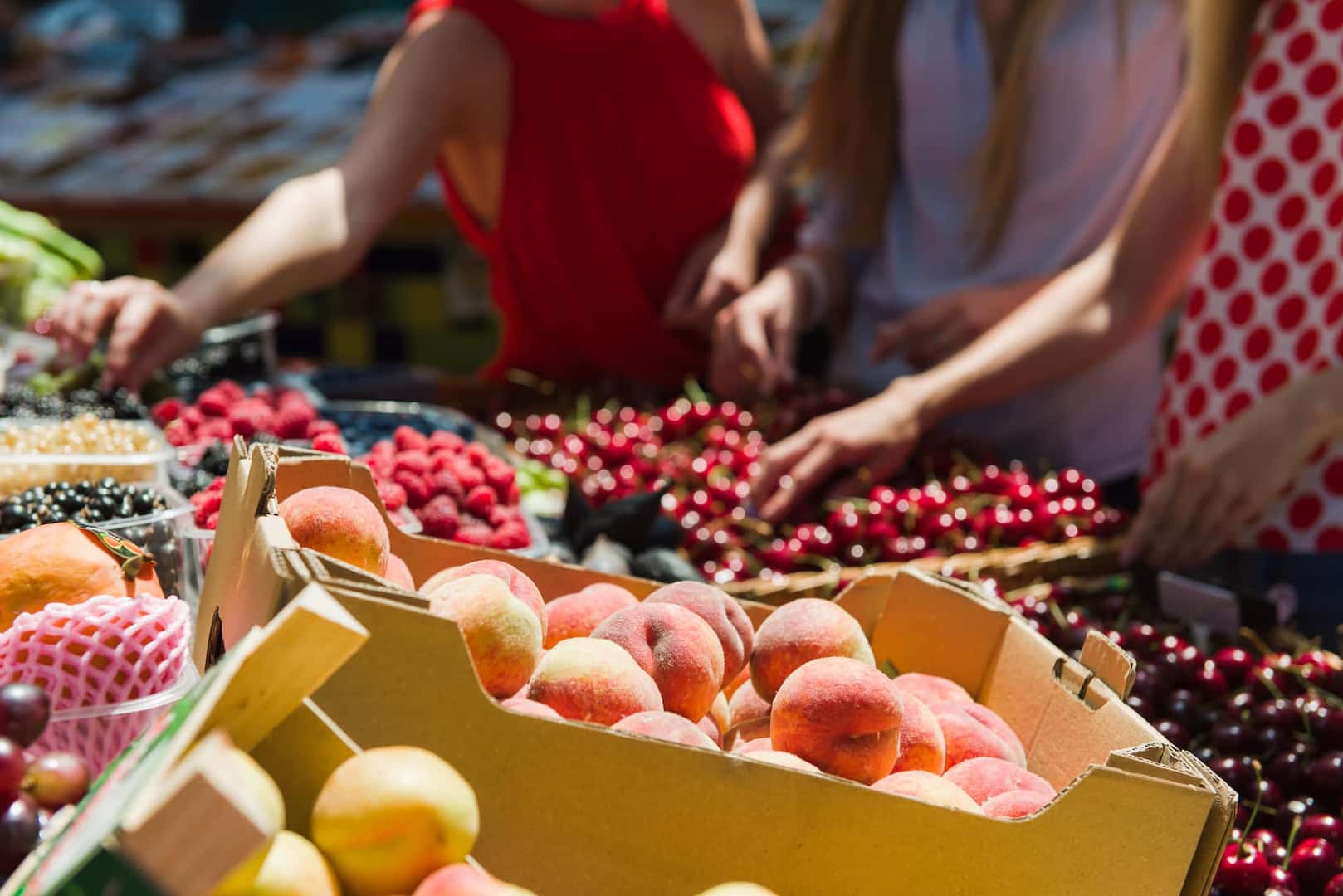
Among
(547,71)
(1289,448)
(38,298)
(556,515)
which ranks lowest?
(38,298)

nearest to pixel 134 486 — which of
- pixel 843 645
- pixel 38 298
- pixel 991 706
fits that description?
pixel 843 645

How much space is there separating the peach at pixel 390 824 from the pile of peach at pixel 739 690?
118 mm

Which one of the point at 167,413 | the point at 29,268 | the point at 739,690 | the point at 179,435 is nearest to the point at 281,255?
the point at 167,413

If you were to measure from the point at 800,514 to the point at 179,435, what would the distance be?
100 cm

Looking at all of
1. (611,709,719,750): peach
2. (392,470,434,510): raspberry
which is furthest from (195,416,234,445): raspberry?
(611,709,719,750): peach

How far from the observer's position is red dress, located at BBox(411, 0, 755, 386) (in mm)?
2615

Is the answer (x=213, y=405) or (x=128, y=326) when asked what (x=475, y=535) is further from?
(x=128, y=326)

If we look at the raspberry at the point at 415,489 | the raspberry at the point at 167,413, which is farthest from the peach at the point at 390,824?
the raspberry at the point at 167,413

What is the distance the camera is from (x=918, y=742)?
883mm

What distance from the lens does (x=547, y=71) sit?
2590 mm

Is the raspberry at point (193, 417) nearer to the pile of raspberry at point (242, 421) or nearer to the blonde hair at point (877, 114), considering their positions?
the pile of raspberry at point (242, 421)

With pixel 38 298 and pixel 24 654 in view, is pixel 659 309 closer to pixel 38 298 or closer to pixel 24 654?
pixel 38 298

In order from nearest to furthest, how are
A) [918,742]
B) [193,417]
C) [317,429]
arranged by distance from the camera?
[918,742], [317,429], [193,417]

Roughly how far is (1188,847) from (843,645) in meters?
0.29
